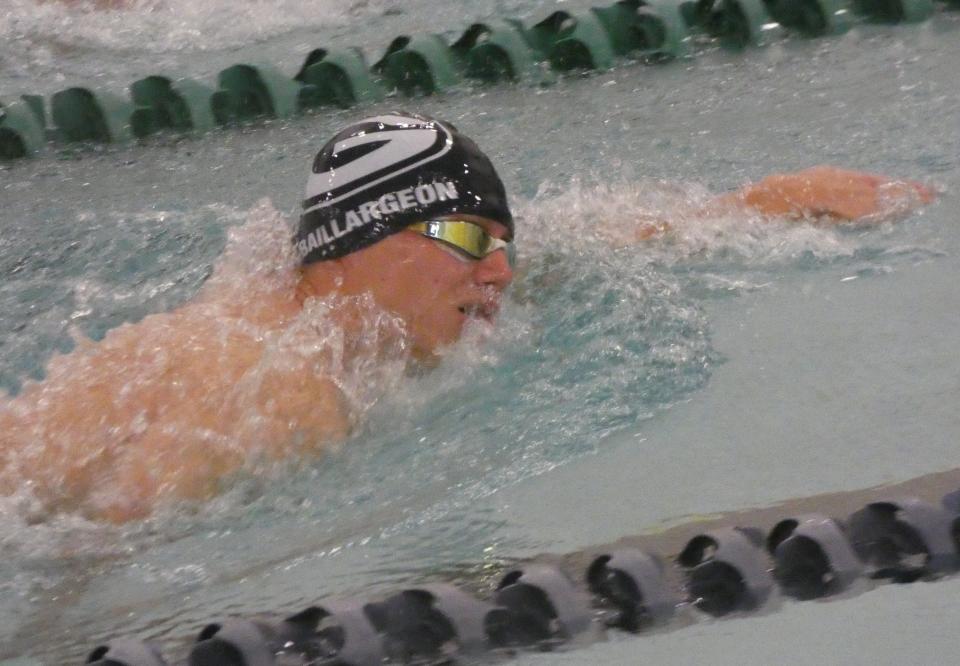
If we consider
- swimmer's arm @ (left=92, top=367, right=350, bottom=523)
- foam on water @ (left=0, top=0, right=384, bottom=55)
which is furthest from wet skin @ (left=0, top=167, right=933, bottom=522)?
foam on water @ (left=0, top=0, right=384, bottom=55)

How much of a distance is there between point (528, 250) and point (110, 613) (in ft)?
4.89

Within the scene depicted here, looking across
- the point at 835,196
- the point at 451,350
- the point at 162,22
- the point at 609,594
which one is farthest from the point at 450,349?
the point at 162,22

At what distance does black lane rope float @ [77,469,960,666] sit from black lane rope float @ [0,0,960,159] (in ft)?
10.4

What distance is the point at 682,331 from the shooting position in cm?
276

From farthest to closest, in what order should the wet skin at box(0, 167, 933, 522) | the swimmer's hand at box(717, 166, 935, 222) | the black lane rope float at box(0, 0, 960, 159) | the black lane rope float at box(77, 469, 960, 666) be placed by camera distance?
1. the black lane rope float at box(0, 0, 960, 159)
2. the swimmer's hand at box(717, 166, 935, 222)
3. the wet skin at box(0, 167, 933, 522)
4. the black lane rope float at box(77, 469, 960, 666)

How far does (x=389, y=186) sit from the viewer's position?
2682 mm

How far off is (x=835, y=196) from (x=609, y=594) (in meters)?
1.64

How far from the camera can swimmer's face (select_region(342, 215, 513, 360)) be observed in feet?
8.70

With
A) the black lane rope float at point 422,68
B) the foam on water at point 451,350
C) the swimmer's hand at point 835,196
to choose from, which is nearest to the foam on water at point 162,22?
the black lane rope float at point 422,68

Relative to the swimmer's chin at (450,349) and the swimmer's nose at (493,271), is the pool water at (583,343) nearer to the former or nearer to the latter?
the swimmer's chin at (450,349)

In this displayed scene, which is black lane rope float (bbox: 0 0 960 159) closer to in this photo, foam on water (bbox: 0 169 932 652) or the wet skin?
foam on water (bbox: 0 169 932 652)

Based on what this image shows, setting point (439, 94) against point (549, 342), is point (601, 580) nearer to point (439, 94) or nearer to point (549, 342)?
point (549, 342)

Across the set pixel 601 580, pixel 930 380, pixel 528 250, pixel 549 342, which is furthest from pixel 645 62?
pixel 601 580

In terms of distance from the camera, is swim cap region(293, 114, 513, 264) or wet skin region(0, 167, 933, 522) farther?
swim cap region(293, 114, 513, 264)
